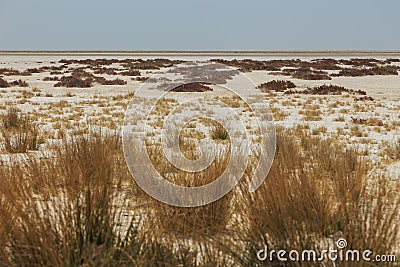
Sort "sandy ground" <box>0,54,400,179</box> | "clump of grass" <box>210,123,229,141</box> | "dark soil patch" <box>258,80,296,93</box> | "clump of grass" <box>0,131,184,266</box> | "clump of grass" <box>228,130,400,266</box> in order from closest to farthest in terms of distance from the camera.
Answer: "clump of grass" <box>0,131,184,266</box> < "clump of grass" <box>228,130,400,266</box> < "clump of grass" <box>210,123,229,141</box> < "sandy ground" <box>0,54,400,179</box> < "dark soil patch" <box>258,80,296,93</box>

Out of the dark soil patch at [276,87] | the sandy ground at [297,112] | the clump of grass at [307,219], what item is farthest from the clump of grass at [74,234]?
the dark soil patch at [276,87]

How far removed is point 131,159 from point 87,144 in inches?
32.0

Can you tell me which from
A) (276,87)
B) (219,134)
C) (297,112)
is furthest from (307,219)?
(276,87)

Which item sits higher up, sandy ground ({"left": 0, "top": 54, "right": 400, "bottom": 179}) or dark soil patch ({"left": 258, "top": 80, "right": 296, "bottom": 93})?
dark soil patch ({"left": 258, "top": 80, "right": 296, "bottom": 93})

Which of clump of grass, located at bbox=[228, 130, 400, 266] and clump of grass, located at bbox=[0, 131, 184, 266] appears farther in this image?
clump of grass, located at bbox=[228, 130, 400, 266]

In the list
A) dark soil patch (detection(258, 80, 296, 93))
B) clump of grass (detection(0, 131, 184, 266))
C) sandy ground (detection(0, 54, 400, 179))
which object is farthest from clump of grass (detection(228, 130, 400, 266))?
dark soil patch (detection(258, 80, 296, 93))

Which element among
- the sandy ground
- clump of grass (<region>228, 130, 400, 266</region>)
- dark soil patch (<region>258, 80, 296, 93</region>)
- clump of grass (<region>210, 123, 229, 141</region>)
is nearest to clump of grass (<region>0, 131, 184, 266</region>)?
clump of grass (<region>228, 130, 400, 266</region>)

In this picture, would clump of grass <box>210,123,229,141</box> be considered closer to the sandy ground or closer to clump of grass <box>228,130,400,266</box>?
the sandy ground

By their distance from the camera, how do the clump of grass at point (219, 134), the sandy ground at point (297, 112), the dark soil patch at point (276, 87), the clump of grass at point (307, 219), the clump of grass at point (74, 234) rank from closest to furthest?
the clump of grass at point (74, 234)
the clump of grass at point (307, 219)
the clump of grass at point (219, 134)
the sandy ground at point (297, 112)
the dark soil patch at point (276, 87)

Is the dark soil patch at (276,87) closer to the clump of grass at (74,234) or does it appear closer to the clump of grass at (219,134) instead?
the clump of grass at (219,134)

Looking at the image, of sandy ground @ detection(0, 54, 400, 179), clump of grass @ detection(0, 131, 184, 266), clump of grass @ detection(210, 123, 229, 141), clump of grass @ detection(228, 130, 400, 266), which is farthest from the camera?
sandy ground @ detection(0, 54, 400, 179)

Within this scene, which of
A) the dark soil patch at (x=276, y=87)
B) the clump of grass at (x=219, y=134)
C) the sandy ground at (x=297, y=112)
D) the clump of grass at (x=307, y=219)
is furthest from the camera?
the dark soil patch at (x=276, y=87)

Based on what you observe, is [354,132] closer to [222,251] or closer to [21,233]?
[222,251]

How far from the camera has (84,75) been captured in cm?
3014
